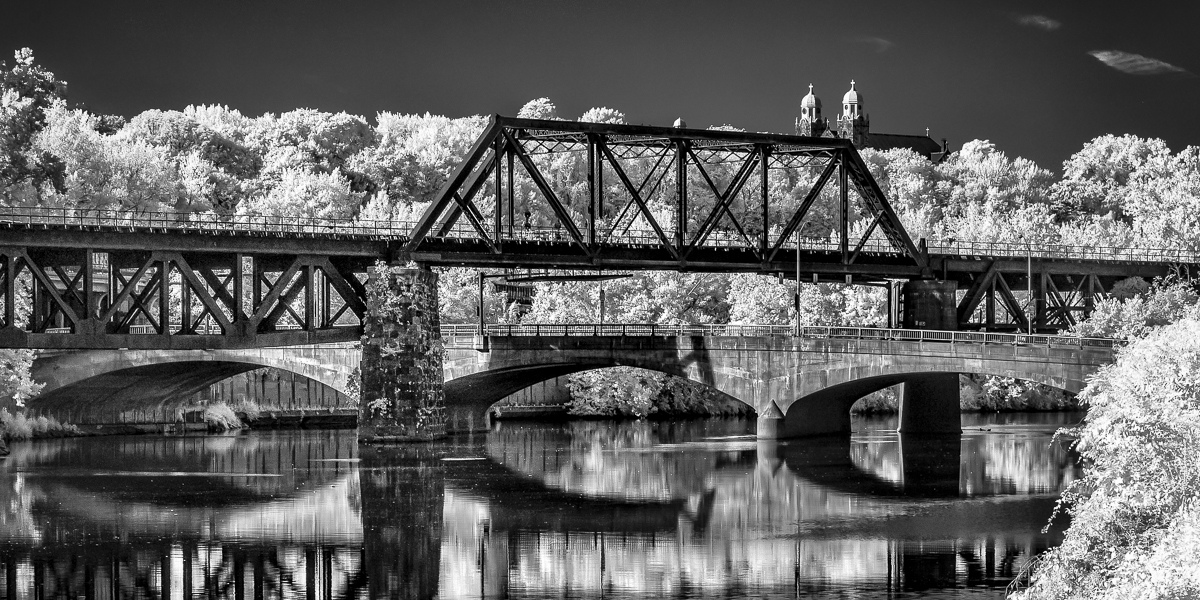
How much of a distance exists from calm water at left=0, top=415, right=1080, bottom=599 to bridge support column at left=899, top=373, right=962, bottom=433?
17.7ft

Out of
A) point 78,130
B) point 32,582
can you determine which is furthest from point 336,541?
point 78,130

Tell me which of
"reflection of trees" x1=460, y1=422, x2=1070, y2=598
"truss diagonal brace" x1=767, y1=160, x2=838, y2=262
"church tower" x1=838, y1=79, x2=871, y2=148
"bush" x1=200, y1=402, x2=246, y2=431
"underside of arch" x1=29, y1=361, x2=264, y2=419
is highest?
"church tower" x1=838, y1=79, x2=871, y2=148

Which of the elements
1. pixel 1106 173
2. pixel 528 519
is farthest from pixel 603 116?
pixel 528 519

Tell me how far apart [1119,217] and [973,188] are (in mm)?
16053

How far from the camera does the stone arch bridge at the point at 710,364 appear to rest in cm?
8056

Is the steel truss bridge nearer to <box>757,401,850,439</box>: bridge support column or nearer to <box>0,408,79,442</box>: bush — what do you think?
<box>0,408,79,442</box>: bush

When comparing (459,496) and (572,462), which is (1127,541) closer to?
(459,496)

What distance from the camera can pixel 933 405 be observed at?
91938 mm

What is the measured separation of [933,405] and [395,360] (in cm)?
3422

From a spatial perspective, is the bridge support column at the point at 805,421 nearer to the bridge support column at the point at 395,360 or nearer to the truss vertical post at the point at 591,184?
the truss vertical post at the point at 591,184

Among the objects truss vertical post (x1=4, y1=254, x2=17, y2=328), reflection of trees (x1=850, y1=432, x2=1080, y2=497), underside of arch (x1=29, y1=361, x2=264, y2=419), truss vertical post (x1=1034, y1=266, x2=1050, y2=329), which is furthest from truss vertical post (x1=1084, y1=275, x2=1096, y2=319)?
truss vertical post (x1=4, y1=254, x2=17, y2=328)

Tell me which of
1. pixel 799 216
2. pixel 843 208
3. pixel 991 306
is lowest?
pixel 991 306

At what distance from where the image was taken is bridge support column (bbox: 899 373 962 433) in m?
91.2

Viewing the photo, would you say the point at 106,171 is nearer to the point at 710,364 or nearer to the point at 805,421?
the point at 710,364
